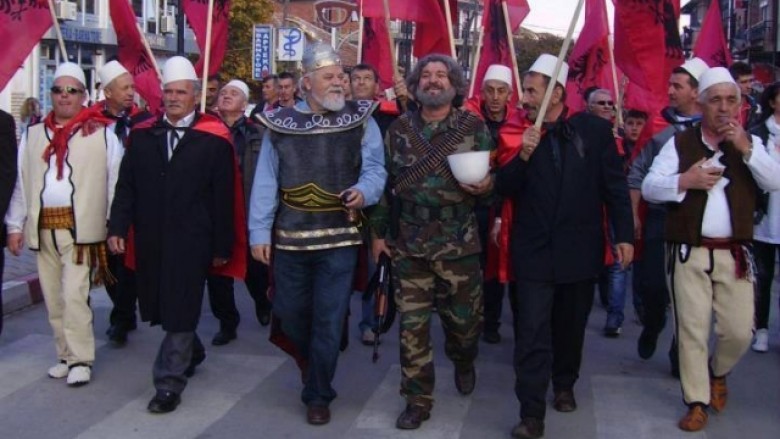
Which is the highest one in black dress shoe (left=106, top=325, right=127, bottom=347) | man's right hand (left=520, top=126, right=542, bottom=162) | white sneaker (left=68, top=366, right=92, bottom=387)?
man's right hand (left=520, top=126, right=542, bottom=162)

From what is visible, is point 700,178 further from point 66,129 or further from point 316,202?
point 66,129

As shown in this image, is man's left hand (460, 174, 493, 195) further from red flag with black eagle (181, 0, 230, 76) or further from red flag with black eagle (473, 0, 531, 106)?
red flag with black eagle (473, 0, 531, 106)

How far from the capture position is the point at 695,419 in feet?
18.6

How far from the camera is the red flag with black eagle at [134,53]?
9.03m

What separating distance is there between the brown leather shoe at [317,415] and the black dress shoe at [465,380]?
0.92 meters

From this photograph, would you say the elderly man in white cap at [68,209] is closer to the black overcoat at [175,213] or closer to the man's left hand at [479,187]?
the black overcoat at [175,213]

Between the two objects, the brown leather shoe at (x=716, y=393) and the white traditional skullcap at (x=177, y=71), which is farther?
the white traditional skullcap at (x=177, y=71)

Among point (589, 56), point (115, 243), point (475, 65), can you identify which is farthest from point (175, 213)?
point (589, 56)

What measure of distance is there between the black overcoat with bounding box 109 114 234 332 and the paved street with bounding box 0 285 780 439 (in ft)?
1.97

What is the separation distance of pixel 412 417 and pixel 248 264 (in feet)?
9.37

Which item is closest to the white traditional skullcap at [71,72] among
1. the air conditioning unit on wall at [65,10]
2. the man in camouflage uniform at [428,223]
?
the man in camouflage uniform at [428,223]

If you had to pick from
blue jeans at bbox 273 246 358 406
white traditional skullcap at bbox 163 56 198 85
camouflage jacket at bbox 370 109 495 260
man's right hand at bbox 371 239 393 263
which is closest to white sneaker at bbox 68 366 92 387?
blue jeans at bbox 273 246 358 406

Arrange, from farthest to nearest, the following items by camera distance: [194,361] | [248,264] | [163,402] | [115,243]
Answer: [248,264] → [194,361] → [115,243] → [163,402]

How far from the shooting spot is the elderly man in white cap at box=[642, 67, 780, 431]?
5582 mm
